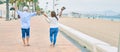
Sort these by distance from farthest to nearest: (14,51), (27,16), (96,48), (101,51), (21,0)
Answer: (21,0) < (27,16) < (14,51) < (96,48) < (101,51)

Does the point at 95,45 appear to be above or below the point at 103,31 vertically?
above

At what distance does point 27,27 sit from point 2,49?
4.09ft

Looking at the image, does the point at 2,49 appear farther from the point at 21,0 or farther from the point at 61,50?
the point at 21,0

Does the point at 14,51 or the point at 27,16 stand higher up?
the point at 27,16

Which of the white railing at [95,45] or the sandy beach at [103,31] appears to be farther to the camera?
the sandy beach at [103,31]

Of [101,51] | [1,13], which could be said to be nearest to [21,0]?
[1,13]

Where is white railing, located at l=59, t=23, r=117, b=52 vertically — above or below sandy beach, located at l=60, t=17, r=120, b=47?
above

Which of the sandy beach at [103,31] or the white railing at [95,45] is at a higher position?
the white railing at [95,45]

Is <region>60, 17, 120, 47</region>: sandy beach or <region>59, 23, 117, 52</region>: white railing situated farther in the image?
<region>60, 17, 120, 47</region>: sandy beach

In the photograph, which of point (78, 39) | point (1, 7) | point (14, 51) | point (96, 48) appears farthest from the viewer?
point (1, 7)

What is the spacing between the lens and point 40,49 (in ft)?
41.1

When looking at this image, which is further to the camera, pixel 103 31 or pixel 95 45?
pixel 103 31

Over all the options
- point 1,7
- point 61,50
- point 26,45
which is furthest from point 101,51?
point 1,7

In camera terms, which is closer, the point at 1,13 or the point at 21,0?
the point at 1,13
